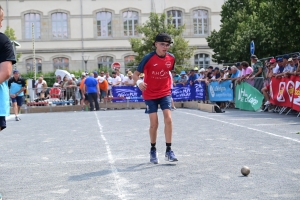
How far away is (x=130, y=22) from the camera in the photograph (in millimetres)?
58312

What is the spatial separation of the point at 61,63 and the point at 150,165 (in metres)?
49.9

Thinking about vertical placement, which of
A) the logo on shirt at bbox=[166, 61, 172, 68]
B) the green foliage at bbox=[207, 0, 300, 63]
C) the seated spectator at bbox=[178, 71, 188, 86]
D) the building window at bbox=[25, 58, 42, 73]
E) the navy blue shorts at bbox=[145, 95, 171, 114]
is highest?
the green foliage at bbox=[207, 0, 300, 63]

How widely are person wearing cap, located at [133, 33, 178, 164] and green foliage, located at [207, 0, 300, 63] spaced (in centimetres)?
1805

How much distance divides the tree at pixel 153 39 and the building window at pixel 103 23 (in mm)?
7050

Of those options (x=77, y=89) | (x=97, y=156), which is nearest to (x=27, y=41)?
(x=77, y=89)

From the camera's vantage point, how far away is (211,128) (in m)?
14.9

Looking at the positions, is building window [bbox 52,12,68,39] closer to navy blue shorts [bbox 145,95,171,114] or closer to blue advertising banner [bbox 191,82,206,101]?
blue advertising banner [bbox 191,82,206,101]

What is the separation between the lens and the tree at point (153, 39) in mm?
50375

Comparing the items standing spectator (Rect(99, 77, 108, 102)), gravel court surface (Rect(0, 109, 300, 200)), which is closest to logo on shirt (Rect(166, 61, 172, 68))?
gravel court surface (Rect(0, 109, 300, 200))

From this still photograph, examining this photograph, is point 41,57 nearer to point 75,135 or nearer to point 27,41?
point 27,41

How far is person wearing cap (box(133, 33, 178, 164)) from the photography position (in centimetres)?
938

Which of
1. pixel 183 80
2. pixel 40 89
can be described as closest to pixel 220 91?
pixel 183 80

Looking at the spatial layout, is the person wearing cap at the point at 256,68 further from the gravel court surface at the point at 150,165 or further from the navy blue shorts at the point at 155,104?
the navy blue shorts at the point at 155,104

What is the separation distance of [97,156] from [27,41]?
161ft
